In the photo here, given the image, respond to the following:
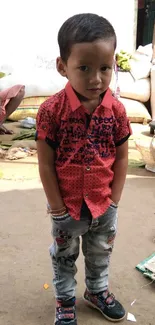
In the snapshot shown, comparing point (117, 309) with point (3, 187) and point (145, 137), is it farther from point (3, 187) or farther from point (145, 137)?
point (145, 137)

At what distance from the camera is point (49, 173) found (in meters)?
1.30

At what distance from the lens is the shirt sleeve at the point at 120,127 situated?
1.31m

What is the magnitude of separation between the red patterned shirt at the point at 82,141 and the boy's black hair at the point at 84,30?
16cm

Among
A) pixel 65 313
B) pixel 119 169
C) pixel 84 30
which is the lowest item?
pixel 65 313

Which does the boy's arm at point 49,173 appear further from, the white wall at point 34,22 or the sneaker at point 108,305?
the white wall at point 34,22

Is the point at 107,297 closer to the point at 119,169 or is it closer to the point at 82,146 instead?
the point at 119,169

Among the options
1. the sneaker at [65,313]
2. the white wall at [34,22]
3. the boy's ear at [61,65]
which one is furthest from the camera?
the white wall at [34,22]

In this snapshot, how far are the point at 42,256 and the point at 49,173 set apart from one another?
813 millimetres

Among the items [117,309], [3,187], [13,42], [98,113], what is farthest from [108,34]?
[13,42]

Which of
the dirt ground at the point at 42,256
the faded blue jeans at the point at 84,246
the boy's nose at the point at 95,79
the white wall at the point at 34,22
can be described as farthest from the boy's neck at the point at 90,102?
the white wall at the point at 34,22

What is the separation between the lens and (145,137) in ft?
13.7

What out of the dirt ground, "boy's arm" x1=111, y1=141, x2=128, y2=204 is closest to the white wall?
the dirt ground

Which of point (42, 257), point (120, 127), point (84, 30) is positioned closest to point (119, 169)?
point (120, 127)

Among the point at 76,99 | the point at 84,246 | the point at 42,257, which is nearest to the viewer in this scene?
the point at 76,99
